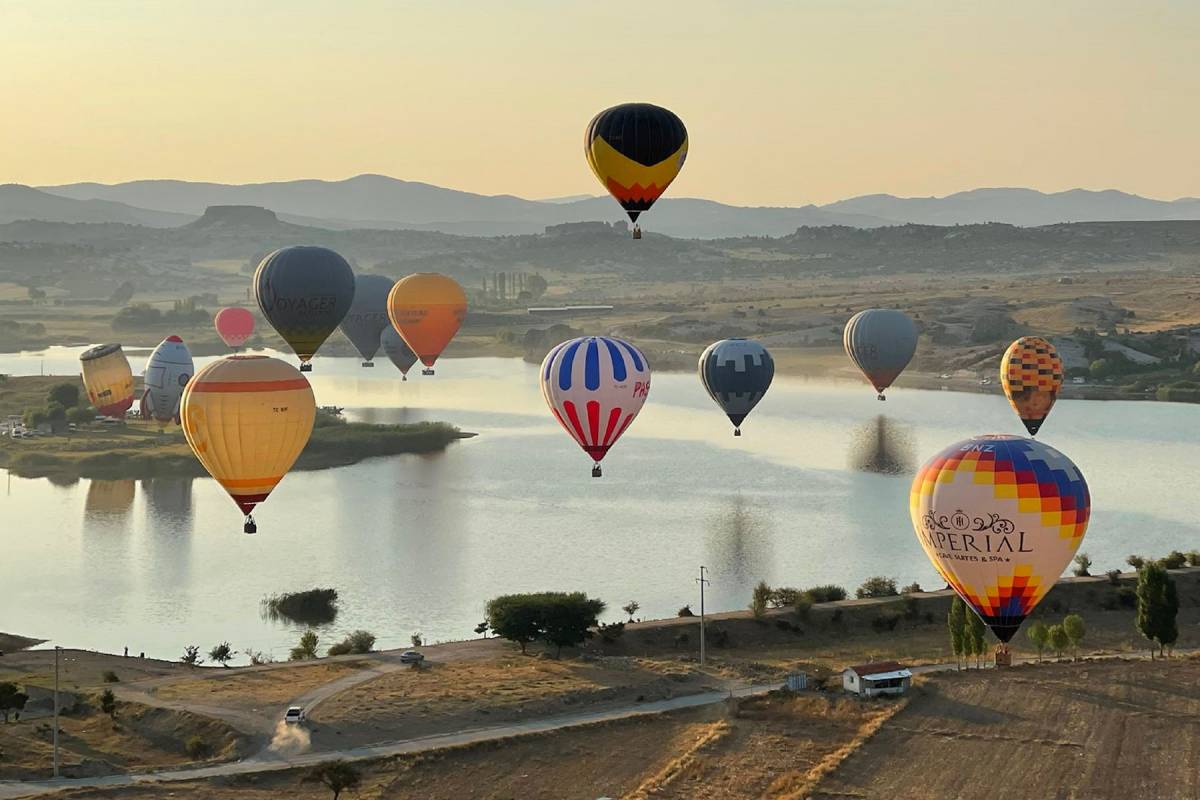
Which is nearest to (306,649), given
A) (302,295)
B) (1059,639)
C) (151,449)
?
(302,295)

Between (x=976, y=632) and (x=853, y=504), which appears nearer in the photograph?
(x=976, y=632)

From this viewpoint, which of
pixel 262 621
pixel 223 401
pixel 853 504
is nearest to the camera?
pixel 223 401

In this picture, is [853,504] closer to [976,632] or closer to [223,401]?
[976,632]

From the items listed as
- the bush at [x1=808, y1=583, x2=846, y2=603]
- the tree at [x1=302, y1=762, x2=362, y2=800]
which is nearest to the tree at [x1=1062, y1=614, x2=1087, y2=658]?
the bush at [x1=808, y1=583, x2=846, y2=603]

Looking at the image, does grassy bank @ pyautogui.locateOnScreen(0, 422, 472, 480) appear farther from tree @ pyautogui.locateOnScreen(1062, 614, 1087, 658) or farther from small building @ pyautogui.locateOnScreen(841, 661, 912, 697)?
small building @ pyautogui.locateOnScreen(841, 661, 912, 697)

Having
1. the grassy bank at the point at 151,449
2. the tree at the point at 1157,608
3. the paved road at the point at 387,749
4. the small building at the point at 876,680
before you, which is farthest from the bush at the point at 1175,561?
the grassy bank at the point at 151,449

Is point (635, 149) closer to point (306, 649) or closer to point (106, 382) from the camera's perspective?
point (306, 649)

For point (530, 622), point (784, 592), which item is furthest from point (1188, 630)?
point (530, 622)
